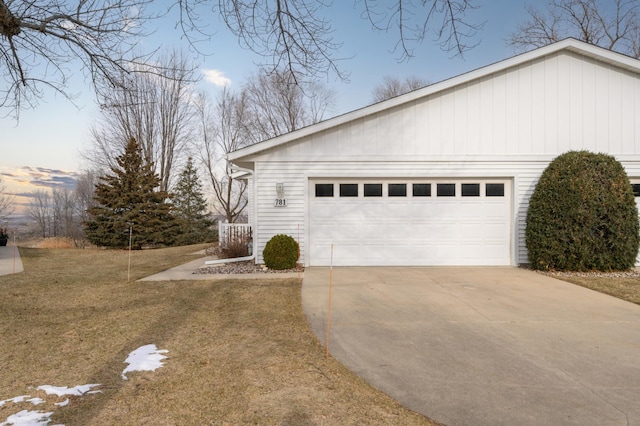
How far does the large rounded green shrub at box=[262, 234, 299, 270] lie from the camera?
9.49 m

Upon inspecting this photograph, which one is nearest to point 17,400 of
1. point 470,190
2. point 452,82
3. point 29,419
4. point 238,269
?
point 29,419

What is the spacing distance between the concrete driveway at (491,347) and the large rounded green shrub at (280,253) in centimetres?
175

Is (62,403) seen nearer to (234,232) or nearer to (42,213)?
(234,232)

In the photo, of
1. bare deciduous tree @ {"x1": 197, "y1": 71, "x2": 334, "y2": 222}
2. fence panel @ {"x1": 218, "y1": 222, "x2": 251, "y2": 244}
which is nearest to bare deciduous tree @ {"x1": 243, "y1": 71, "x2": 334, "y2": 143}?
bare deciduous tree @ {"x1": 197, "y1": 71, "x2": 334, "y2": 222}

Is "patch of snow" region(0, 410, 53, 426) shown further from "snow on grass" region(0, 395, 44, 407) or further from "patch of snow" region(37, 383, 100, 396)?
"patch of snow" region(37, 383, 100, 396)

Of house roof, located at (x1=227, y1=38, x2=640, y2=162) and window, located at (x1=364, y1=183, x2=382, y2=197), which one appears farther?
window, located at (x1=364, y1=183, x2=382, y2=197)

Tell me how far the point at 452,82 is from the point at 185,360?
9040 mm

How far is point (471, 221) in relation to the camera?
33.7 feet

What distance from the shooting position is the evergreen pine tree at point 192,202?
2645cm

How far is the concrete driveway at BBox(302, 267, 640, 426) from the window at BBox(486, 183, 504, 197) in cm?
307

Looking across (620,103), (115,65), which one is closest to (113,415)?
(115,65)

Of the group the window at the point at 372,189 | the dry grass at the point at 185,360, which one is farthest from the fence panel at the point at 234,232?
the dry grass at the point at 185,360

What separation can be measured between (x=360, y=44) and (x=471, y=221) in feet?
23.9

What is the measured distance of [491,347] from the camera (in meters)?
4.44
